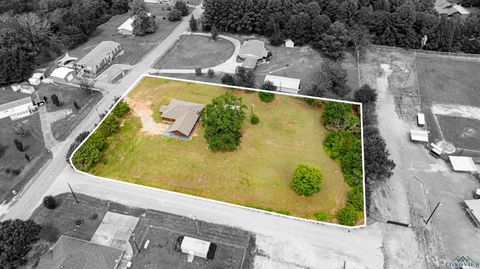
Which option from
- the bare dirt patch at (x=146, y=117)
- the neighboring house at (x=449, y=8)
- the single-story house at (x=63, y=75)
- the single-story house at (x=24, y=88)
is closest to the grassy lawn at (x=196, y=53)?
the bare dirt patch at (x=146, y=117)

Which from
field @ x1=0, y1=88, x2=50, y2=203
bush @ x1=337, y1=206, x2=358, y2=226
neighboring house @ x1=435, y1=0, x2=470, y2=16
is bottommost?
field @ x1=0, y1=88, x2=50, y2=203

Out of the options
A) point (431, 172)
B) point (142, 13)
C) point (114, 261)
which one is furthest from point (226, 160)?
point (142, 13)

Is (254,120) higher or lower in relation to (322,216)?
higher

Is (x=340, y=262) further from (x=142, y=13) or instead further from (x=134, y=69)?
(x=142, y=13)

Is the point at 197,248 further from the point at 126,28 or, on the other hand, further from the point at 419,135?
the point at 126,28

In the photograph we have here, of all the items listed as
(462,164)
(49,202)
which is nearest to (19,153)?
(49,202)

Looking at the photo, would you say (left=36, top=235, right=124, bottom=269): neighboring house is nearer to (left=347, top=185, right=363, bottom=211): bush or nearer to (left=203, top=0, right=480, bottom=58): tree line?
(left=347, top=185, right=363, bottom=211): bush

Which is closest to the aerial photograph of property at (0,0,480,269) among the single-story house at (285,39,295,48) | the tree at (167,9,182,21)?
the single-story house at (285,39,295,48)
